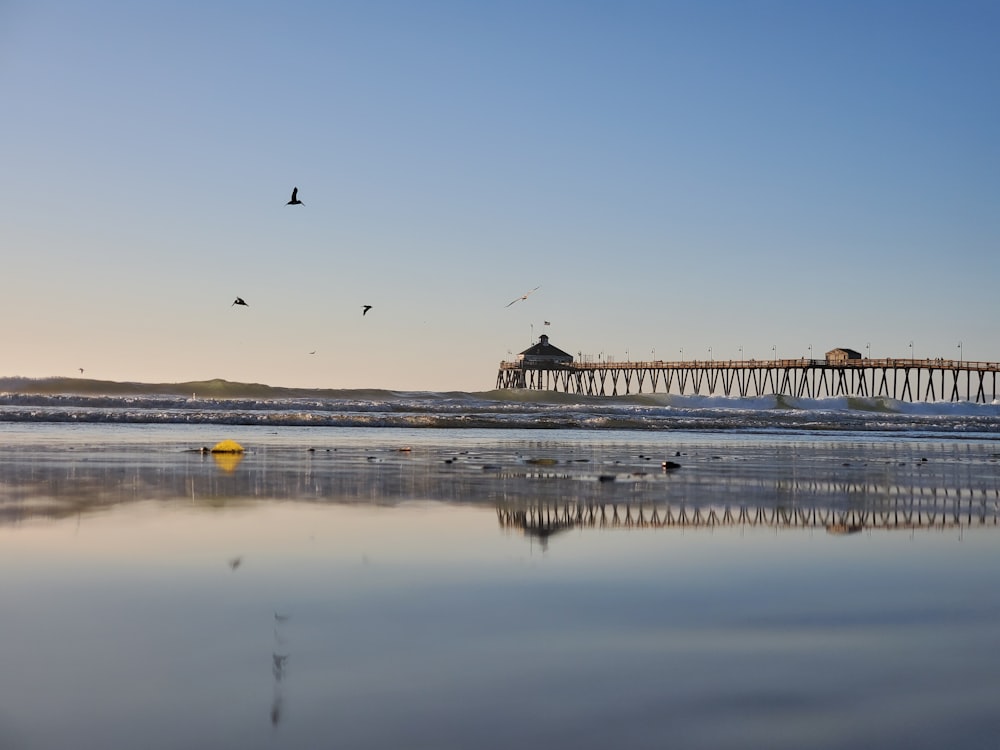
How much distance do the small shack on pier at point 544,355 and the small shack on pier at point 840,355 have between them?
22.8 metres

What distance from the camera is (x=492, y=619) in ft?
16.0

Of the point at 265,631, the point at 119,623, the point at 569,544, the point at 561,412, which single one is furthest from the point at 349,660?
the point at 561,412

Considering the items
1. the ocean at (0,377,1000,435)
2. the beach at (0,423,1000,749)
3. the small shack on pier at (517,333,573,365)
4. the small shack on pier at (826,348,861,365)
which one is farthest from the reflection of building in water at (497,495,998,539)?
the small shack on pier at (517,333,573,365)

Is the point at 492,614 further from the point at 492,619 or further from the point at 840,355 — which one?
the point at 840,355

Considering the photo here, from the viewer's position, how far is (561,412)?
1811 inches

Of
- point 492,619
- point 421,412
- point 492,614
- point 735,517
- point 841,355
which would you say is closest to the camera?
point 492,619

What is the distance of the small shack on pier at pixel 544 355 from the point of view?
92.7 metres

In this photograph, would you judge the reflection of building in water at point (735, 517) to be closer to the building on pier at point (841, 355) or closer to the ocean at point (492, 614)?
the ocean at point (492, 614)

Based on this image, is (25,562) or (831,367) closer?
(25,562)

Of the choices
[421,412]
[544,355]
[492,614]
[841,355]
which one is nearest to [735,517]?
[492,614]

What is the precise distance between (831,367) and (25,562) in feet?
258

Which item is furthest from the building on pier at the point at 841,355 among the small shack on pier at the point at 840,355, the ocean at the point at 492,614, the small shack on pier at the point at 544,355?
the ocean at the point at 492,614

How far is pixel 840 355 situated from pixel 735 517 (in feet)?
251

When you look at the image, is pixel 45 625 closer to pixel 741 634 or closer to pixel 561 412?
pixel 741 634
